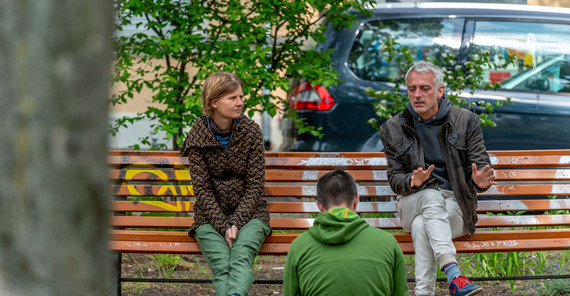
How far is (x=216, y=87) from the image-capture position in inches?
175

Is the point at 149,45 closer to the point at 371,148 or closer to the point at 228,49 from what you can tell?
the point at 228,49

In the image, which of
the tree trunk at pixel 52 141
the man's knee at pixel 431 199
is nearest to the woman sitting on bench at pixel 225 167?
the man's knee at pixel 431 199

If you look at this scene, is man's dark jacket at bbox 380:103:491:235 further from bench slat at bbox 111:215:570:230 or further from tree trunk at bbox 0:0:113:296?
tree trunk at bbox 0:0:113:296

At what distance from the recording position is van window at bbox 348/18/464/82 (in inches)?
264

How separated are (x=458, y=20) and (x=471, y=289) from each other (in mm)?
3727

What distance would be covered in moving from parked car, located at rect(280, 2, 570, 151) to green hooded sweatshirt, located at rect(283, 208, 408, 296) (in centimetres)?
336

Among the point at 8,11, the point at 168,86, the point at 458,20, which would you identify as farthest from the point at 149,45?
the point at 8,11

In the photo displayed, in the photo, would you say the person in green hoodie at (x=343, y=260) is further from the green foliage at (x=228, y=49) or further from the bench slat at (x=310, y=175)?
the green foliage at (x=228, y=49)

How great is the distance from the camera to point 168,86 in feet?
19.1

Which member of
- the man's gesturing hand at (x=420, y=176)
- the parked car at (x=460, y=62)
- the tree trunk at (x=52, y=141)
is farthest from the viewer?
the parked car at (x=460, y=62)

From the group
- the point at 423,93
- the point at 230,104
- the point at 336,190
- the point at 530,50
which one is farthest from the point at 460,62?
the point at 336,190

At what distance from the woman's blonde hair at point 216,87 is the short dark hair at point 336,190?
135 cm

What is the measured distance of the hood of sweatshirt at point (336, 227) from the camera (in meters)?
2.99

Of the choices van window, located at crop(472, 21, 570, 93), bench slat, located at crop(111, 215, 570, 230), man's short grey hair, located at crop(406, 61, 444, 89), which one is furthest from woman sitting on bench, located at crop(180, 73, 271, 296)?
van window, located at crop(472, 21, 570, 93)
